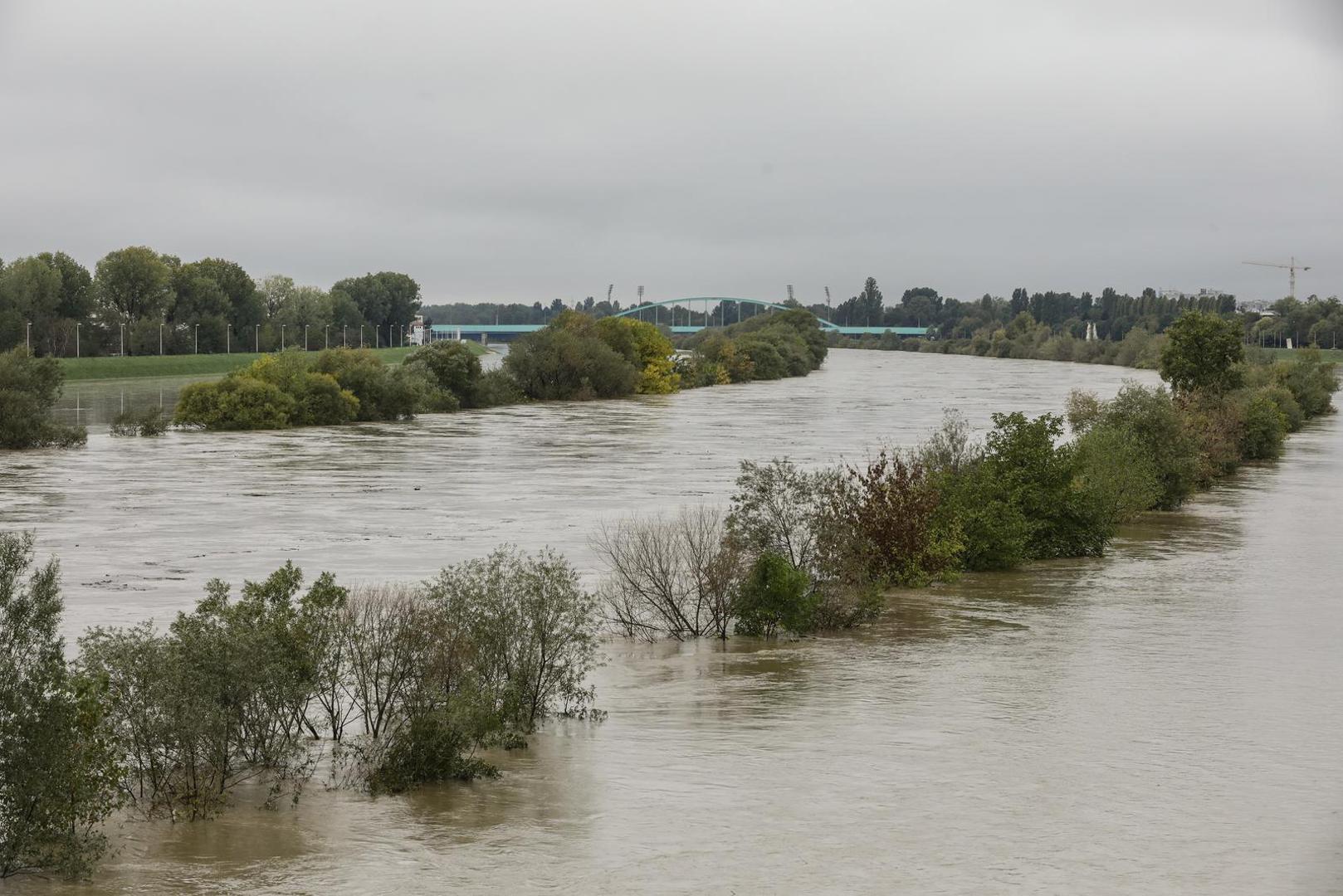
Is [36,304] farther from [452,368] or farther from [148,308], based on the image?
[452,368]

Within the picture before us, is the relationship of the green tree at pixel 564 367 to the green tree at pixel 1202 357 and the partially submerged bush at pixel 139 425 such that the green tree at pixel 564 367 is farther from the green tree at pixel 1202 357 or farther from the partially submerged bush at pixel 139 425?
the green tree at pixel 1202 357

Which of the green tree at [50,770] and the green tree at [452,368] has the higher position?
the green tree at [452,368]

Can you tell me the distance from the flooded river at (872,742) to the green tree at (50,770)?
0.24m

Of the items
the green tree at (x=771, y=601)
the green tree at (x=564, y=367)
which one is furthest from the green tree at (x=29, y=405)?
the green tree at (x=564, y=367)

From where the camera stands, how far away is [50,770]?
8898 millimetres

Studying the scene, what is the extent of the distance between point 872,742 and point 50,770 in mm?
7122

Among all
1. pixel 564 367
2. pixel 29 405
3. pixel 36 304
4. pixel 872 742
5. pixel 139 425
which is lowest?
pixel 872 742

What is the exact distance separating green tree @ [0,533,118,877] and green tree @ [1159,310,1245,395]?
4489 centimetres

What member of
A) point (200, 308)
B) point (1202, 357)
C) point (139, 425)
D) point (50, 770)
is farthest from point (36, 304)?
point (50, 770)

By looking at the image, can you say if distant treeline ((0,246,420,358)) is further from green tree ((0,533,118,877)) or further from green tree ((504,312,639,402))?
green tree ((0,533,118,877))

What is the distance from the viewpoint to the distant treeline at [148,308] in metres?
107

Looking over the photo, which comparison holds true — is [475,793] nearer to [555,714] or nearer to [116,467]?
[555,714]

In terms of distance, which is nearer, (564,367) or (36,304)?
(564,367)

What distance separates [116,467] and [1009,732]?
33.3m
